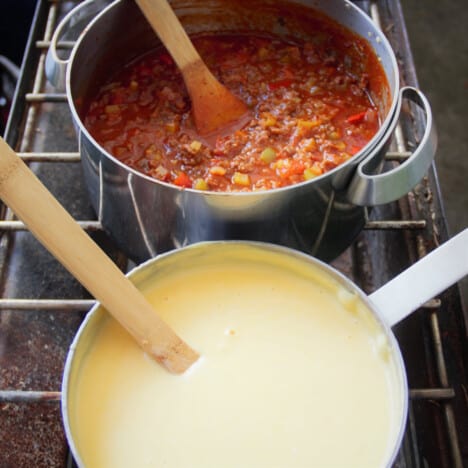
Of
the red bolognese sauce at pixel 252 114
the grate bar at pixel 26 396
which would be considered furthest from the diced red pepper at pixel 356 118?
the grate bar at pixel 26 396

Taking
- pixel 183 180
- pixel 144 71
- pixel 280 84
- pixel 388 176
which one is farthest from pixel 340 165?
pixel 144 71

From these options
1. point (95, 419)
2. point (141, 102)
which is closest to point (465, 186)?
point (141, 102)

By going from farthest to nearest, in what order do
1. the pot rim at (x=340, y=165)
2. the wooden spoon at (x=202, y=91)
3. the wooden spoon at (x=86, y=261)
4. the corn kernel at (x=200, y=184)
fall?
the wooden spoon at (x=202, y=91), the corn kernel at (x=200, y=184), the pot rim at (x=340, y=165), the wooden spoon at (x=86, y=261)

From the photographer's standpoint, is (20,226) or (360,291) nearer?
(360,291)

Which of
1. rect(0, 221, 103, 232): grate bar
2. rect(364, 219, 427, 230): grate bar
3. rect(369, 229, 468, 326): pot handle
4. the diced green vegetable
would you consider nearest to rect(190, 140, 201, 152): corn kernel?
the diced green vegetable

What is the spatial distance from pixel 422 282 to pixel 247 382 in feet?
0.99

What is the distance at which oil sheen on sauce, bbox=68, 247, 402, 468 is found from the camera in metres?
0.92

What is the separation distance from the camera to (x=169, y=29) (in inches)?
51.2

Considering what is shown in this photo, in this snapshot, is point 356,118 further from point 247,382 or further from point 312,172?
point 247,382

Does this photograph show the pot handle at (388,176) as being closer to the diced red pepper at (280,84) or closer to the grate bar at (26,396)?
the diced red pepper at (280,84)

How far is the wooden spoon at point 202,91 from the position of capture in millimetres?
1316

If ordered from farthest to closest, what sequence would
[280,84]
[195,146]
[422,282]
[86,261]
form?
[280,84]
[195,146]
[422,282]
[86,261]

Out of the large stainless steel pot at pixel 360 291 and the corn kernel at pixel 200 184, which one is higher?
the corn kernel at pixel 200 184

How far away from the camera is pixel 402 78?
1541 mm
